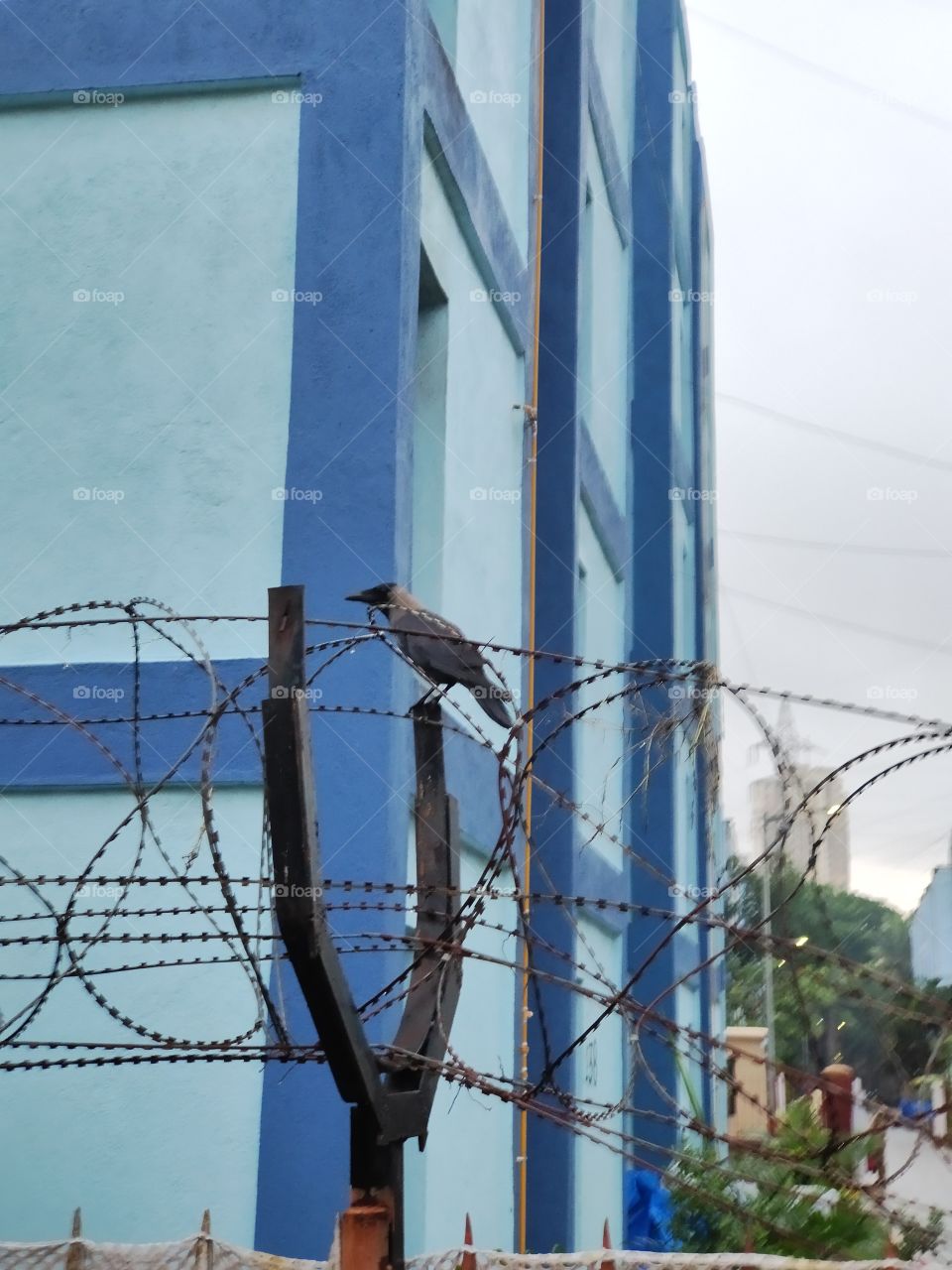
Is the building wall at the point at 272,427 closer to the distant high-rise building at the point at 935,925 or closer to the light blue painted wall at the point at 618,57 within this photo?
the light blue painted wall at the point at 618,57

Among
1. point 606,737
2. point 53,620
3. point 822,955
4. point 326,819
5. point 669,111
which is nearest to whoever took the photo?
point 822,955

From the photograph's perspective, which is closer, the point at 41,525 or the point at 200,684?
the point at 200,684

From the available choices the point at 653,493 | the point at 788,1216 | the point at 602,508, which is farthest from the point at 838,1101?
the point at 653,493

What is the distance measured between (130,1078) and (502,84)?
6.54 meters

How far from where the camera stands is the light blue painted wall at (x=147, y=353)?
249 inches

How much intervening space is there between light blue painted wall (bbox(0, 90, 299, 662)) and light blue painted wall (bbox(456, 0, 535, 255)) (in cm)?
202

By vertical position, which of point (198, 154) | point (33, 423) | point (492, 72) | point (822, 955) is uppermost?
point (492, 72)

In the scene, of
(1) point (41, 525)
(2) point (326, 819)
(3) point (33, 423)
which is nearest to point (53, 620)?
(1) point (41, 525)

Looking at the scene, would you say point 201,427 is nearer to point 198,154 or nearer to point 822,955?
point 198,154

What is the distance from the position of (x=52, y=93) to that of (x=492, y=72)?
3145 mm

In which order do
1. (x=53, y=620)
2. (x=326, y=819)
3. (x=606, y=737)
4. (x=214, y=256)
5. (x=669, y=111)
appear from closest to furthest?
1. (x=326, y=819)
2. (x=53, y=620)
3. (x=214, y=256)
4. (x=606, y=737)
5. (x=669, y=111)

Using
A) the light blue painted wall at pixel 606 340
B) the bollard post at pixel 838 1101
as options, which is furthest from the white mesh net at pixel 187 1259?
the light blue painted wall at pixel 606 340

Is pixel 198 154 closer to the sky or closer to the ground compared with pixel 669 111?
Result: closer to the ground

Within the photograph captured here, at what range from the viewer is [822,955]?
122 inches
